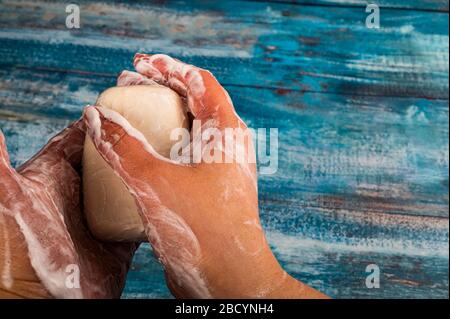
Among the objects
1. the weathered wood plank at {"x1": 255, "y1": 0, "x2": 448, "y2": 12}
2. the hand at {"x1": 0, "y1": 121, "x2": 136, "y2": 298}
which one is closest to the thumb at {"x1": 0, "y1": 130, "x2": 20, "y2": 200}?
the hand at {"x1": 0, "y1": 121, "x2": 136, "y2": 298}

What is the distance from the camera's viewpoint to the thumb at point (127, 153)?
2.37ft

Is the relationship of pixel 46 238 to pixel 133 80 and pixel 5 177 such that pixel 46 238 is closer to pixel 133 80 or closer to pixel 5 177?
pixel 5 177

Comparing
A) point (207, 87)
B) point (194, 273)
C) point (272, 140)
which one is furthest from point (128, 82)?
point (272, 140)

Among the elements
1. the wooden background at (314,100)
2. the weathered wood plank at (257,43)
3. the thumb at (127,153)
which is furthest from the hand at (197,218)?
the weathered wood plank at (257,43)

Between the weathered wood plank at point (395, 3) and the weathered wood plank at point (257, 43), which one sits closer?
the weathered wood plank at point (257, 43)

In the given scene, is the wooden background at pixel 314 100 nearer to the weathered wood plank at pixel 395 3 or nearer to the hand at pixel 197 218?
the weathered wood plank at pixel 395 3

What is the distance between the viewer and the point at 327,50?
157 centimetres

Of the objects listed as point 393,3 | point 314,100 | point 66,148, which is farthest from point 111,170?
point 393,3

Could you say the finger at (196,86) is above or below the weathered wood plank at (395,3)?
below

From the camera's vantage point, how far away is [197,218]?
28.4 inches

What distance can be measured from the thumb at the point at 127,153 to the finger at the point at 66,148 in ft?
0.49

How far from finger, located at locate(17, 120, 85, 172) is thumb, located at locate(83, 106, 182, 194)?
15cm

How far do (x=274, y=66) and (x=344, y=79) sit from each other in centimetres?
17

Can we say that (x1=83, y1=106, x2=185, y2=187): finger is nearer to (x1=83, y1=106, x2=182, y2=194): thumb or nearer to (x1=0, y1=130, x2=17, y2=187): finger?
(x1=83, y1=106, x2=182, y2=194): thumb
